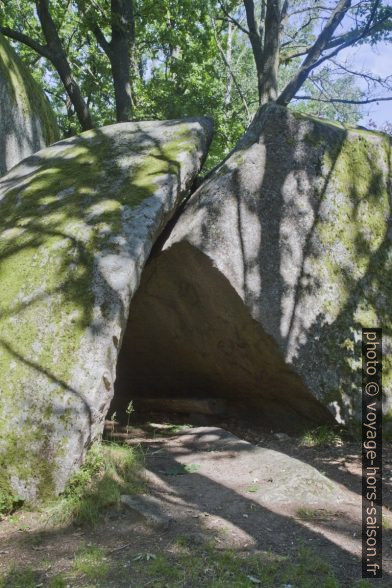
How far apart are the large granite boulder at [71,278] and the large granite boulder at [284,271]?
59 cm

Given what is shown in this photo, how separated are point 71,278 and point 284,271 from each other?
2.20 meters

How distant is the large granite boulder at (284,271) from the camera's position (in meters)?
5.98

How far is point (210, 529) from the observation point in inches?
153

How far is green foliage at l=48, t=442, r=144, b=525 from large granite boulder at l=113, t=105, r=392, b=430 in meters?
2.01

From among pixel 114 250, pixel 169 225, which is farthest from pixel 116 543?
pixel 169 225

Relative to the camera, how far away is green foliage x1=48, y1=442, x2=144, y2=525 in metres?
4.04

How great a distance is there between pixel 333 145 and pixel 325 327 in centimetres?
209

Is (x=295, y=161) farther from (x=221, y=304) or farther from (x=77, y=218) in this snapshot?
(x=77, y=218)

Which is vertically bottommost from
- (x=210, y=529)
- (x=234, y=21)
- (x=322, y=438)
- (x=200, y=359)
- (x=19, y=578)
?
(x=19, y=578)

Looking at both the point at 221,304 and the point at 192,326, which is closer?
the point at 221,304

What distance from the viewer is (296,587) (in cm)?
319

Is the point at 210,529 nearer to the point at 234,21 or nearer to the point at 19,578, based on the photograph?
the point at 19,578

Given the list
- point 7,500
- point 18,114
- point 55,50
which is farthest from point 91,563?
point 55,50

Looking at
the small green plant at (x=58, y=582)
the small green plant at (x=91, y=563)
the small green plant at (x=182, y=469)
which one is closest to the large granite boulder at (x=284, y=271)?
the small green plant at (x=182, y=469)
